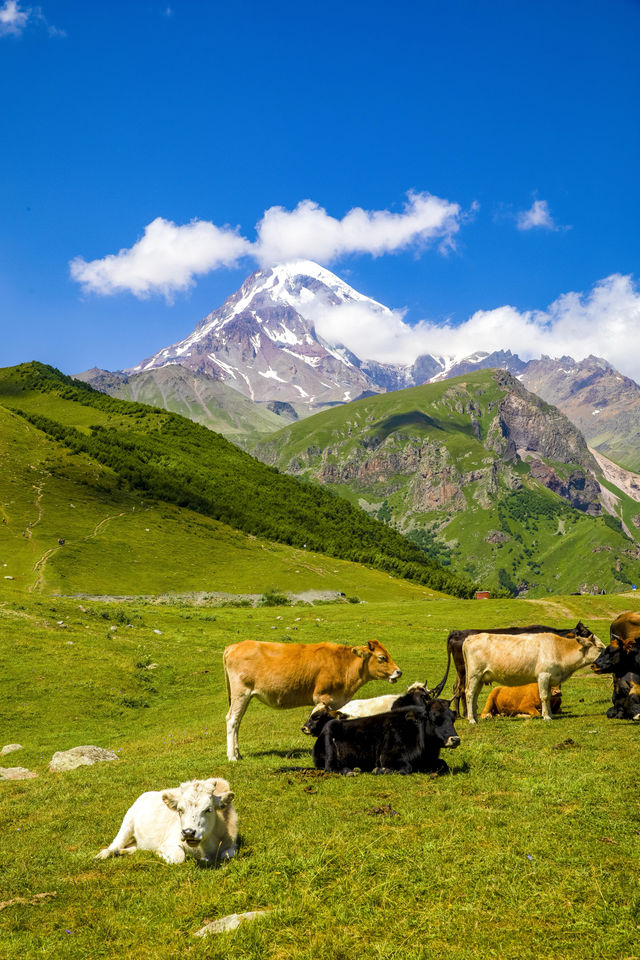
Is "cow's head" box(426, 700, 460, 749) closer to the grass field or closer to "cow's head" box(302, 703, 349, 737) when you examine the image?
the grass field

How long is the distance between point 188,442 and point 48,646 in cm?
10890

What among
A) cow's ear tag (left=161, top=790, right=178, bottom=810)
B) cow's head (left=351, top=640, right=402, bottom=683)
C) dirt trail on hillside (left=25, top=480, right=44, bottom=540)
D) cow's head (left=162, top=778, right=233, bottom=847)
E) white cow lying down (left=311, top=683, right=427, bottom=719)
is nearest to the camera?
cow's head (left=162, top=778, right=233, bottom=847)

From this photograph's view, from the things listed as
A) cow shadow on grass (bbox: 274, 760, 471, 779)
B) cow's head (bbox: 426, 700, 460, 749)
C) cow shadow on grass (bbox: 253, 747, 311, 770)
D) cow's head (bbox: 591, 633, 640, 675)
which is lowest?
cow shadow on grass (bbox: 253, 747, 311, 770)

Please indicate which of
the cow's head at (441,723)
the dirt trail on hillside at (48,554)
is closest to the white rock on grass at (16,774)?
the cow's head at (441,723)

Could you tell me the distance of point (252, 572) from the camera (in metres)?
83.6

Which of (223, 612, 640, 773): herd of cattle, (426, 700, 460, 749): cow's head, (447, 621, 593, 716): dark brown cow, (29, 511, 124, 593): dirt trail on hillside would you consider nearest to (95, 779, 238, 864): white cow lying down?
(223, 612, 640, 773): herd of cattle

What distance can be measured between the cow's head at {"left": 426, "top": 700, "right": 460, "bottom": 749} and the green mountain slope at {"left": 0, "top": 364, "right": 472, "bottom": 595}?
214ft

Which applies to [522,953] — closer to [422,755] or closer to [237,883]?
[237,883]

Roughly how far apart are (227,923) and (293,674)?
8.75 meters

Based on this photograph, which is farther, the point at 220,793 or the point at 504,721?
the point at 504,721

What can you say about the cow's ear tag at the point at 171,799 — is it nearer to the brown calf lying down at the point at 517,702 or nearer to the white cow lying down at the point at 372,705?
the white cow lying down at the point at 372,705

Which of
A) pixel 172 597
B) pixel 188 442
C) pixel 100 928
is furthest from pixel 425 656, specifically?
pixel 188 442

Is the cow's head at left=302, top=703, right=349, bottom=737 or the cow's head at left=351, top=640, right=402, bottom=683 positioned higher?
the cow's head at left=351, top=640, right=402, bottom=683

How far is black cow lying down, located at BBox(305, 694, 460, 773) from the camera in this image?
42.1ft
